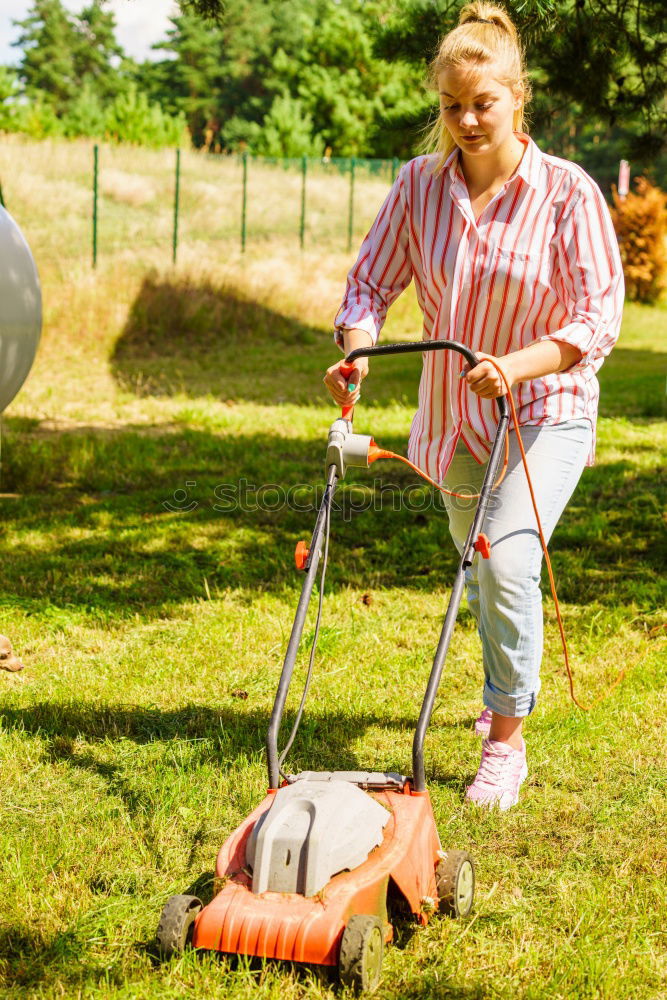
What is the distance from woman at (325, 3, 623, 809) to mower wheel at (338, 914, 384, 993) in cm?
95

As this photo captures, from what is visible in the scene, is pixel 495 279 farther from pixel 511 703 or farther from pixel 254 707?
pixel 254 707

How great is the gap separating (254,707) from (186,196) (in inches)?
718

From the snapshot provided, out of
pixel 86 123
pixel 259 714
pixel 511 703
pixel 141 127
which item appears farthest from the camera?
pixel 86 123

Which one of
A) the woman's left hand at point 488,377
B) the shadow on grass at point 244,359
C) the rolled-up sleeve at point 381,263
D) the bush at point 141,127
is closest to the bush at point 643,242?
the shadow on grass at point 244,359

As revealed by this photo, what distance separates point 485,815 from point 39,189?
60.0 feet

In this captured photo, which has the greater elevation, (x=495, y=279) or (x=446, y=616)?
(x=495, y=279)

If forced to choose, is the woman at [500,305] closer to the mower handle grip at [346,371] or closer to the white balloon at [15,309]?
the mower handle grip at [346,371]

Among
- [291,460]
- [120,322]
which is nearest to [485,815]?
[291,460]

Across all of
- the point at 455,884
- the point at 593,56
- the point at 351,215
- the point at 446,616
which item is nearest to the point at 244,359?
the point at 593,56

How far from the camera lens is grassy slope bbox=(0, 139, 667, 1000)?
8.14 ft

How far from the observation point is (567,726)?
12.0 feet

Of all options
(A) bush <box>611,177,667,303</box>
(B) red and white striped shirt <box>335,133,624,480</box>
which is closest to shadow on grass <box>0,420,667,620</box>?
(B) red and white striped shirt <box>335,133,624,480</box>

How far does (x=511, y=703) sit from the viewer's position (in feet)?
A: 10.1

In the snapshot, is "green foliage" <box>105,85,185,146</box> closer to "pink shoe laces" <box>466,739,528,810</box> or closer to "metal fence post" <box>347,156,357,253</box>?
"metal fence post" <box>347,156,357,253</box>
